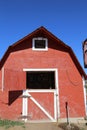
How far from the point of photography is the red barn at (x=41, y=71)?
53.0ft

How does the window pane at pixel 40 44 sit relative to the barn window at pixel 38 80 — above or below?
above

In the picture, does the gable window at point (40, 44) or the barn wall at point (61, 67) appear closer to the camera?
the barn wall at point (61, 67)

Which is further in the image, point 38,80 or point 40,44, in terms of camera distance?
point 38,80

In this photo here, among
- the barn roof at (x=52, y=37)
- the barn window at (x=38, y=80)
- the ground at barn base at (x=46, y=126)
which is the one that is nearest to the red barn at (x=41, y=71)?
the barn roof at (x=52, y=37)

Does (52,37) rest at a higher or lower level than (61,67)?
higher

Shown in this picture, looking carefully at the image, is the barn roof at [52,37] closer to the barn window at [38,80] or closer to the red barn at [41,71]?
the red barn at [41,71]

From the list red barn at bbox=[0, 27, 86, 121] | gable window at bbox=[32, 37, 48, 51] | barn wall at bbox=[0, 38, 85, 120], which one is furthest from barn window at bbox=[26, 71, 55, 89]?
gable window at bbox=[32, 37, 48, 51]

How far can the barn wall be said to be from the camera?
659 inches

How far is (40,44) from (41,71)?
2.07 metres

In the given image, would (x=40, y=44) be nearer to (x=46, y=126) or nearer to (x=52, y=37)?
(x=52, y=37)

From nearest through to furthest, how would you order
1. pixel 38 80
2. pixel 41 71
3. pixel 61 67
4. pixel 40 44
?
pixel 41 71, pixel 61 67, pixel 40 44, pixel 38 80

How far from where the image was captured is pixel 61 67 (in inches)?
682

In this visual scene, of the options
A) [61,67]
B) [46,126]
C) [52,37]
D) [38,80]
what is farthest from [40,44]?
[46,126]

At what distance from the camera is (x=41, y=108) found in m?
16.4
